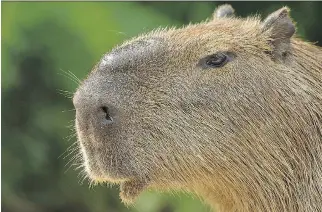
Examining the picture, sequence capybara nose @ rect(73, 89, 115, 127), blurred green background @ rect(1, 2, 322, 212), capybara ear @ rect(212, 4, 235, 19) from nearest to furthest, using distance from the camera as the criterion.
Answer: capybara nose @ rect(73, 89, 115, 127) → capybara ear @ rect(212, 4, 235, 19) → blurred green background @ rect(1, 2, 322, 212)

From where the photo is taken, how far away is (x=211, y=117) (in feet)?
7.37

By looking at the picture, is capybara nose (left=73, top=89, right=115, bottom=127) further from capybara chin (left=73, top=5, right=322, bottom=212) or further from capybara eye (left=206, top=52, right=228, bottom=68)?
capybara eye (left=206, top=52, right=228, bottom=68)

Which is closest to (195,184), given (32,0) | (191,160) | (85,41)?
(191,160)

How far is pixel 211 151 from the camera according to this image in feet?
7.39

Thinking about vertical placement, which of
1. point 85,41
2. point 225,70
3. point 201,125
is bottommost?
point 201,125

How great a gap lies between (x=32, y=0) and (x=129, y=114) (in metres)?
2.16

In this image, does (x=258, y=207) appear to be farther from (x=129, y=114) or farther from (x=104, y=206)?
(x=104, y=206)

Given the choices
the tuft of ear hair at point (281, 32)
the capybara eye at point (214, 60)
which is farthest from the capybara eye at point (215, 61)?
the tuft of ear hair at point (281, 32)

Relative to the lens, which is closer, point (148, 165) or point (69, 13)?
point (148, 165)

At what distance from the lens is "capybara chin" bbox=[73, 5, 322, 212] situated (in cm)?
222

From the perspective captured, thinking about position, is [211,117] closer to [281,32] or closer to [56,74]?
[281,32]

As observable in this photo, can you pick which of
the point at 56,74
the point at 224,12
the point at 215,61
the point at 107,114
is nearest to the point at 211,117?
the point at 215,61

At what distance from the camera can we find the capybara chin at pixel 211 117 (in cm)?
222

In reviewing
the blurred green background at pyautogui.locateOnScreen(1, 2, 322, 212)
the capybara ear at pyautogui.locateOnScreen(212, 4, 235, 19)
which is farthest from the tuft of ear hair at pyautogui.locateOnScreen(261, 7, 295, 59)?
the blurred green background at pyautogui.locateOnScreen(1, 2, 322, 212)
